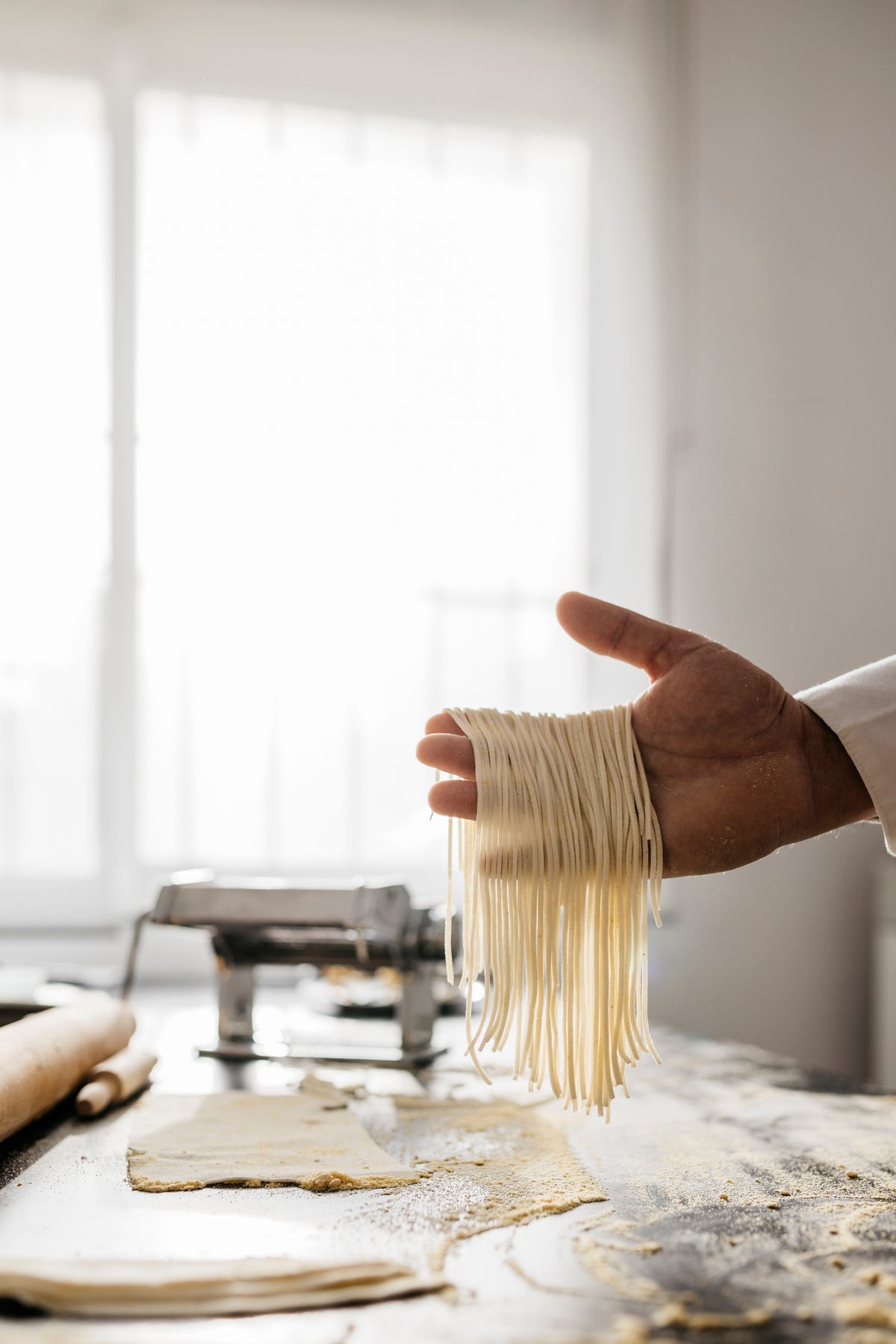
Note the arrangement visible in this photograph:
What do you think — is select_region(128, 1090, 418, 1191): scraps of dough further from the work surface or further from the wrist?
the wrist

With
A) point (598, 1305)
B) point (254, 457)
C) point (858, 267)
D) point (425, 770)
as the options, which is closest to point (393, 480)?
point (254, 457)

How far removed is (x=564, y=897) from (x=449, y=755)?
182mm

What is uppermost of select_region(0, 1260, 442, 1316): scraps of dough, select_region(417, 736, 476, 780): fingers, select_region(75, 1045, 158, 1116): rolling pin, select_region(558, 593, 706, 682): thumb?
select_region(558, 593, 706, 682): thumb

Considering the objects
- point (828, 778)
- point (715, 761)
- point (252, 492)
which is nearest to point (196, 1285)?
point (715, 761)

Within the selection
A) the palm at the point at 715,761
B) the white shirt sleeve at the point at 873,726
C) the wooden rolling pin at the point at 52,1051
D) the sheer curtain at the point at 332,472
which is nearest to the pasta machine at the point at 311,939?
the wooden rolling pin at the point at 52,1051

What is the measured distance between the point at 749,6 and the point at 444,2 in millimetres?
750

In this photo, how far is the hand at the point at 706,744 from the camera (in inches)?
43.9

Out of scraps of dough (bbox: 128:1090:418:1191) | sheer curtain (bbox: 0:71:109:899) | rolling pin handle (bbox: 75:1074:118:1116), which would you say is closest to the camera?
scraps of dough (bbox: 128:1090:418:1191)

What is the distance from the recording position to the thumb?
3.74 ft

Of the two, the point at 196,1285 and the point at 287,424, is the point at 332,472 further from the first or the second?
the point at 196,1285

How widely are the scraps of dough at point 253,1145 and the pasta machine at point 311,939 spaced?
0.65 ft

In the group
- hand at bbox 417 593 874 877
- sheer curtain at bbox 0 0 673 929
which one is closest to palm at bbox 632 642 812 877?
hand at bbox 417 593 874 877

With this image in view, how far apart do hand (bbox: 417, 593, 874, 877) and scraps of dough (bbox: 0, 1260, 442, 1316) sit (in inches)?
18.7

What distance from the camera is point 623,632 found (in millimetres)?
1143
